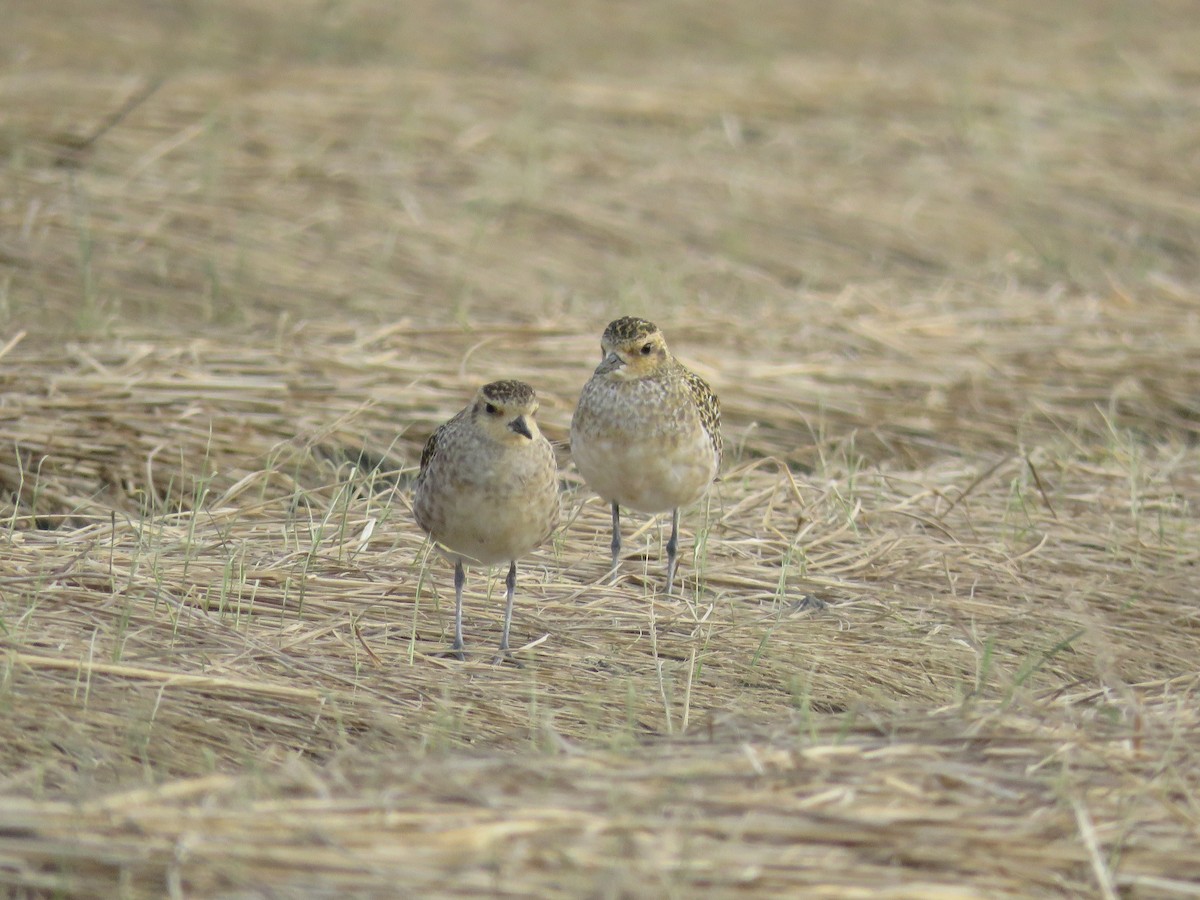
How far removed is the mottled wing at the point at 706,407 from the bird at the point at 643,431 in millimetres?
12

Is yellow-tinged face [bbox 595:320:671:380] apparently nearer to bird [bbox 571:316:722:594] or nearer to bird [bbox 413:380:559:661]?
bird [bbox 571:316:722:594]

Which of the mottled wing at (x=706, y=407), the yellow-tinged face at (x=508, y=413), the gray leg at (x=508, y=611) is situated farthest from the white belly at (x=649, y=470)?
the yellow-tinged face at (x=508, y=413)

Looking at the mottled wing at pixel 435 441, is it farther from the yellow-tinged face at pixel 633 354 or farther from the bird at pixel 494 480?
the yellow-tinged face at pixel 633 354

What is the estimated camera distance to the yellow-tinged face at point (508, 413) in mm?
5371

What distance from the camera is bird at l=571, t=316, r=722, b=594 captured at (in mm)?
6375

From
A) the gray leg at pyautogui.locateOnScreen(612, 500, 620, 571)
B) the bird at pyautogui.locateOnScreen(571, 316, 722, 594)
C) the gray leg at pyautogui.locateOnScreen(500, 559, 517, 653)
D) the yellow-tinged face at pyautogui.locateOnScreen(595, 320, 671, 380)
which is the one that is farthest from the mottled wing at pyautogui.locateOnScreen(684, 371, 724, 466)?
the gray leg at pyautogui.locateOnScreen(500, 559, 517, 653)

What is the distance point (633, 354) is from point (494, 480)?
130 cm

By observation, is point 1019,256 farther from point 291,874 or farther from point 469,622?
point 291,874

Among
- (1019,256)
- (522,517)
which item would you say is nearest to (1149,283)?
(1019,256)

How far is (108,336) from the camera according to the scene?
853 centimetres

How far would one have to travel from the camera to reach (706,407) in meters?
6.74

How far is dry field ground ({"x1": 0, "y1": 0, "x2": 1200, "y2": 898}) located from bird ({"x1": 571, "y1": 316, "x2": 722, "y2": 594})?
253 mm

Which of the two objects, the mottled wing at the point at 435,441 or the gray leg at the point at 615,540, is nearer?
the mottled wing at the point at 435,441

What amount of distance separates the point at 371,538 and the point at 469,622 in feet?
2.39
